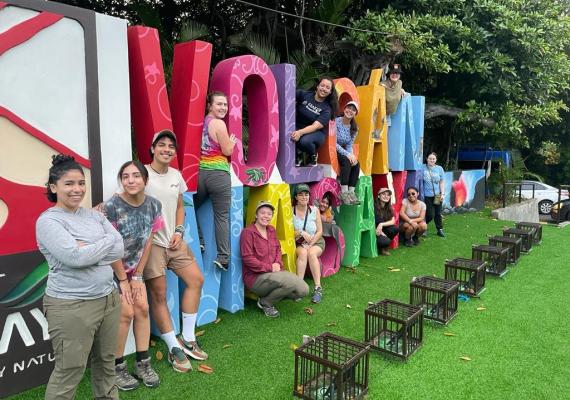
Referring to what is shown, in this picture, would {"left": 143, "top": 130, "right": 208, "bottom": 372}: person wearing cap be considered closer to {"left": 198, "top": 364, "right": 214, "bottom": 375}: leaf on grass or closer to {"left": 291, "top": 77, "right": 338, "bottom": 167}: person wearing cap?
{"left": 198, "top": 364, "right": 214, "bottom": 375}: leaf on grass

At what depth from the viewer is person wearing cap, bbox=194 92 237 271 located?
4.45m

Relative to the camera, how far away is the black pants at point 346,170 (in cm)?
664

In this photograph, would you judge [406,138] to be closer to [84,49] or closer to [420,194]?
[420,194]

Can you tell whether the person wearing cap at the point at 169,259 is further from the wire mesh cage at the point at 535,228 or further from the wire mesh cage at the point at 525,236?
the wire mesh cage at the point at 535,228

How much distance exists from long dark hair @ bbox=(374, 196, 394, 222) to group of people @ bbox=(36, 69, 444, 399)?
115 centimetres

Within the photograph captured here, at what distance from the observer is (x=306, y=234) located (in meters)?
5.75

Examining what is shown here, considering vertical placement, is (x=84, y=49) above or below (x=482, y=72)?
below

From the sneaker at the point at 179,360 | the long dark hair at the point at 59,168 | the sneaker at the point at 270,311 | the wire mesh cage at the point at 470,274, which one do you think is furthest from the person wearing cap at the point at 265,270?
the long dark hair at the point at 59,168

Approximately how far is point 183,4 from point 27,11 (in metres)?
7.62

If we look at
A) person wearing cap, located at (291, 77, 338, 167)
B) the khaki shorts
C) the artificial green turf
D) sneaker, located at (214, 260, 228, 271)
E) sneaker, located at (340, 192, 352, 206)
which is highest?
person wearing cap, located at (291, 77, 338, 167)

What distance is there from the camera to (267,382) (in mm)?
3549

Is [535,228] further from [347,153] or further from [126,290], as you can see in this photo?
[126,290]

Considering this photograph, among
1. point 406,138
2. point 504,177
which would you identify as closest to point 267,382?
point 406,138

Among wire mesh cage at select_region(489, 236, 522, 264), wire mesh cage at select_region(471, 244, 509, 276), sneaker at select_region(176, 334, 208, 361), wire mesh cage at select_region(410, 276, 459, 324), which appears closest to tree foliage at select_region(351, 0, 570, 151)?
wire mesh cage at select_region(489, 236, 522, 264)
